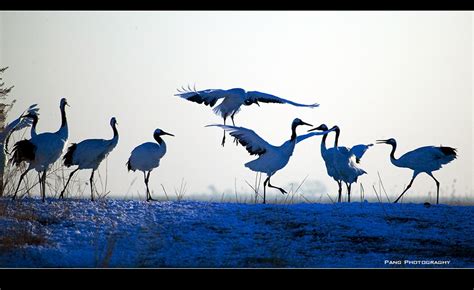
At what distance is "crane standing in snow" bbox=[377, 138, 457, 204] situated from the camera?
14562 millimetres

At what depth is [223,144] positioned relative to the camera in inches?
559

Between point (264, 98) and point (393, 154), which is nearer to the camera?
point (264, 98)

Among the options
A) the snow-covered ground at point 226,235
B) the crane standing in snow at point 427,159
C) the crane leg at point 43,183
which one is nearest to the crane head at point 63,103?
the crane leg at point 43,183

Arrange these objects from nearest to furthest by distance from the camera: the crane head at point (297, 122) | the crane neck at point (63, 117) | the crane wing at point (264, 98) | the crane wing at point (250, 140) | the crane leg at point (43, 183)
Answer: the crane leg at point (43, 183) → the crane wing at point (250, 140) → the crane neck at point (63, 117) → the crane wing at point (264, 98) → the crane head at point (297, 122)

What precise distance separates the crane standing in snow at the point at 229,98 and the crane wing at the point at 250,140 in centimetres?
132

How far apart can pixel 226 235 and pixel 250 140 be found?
2401 mm

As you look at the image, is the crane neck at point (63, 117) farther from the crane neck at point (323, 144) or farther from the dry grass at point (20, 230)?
the crane neck at point (323, 144)

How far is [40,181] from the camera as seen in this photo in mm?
13102

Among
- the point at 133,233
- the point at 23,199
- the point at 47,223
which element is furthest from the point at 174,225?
the point at 23,199

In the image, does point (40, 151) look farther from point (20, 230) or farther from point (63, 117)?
point (20, 230)

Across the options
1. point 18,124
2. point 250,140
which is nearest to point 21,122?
point 18,124

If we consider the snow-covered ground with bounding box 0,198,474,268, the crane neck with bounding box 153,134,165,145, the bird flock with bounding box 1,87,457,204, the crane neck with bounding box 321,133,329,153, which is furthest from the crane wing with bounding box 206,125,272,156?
the crane neck with bounding box 321,133,329,153

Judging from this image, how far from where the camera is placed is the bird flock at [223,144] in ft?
42.8
